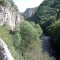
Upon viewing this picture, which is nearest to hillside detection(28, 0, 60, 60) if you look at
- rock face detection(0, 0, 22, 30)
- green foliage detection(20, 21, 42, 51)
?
green foliage detection(20, 21, 42, 51)

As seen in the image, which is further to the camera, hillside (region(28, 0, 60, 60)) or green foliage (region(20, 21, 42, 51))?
hillside (region(28, 0, 60, 60))

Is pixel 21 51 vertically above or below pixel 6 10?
below

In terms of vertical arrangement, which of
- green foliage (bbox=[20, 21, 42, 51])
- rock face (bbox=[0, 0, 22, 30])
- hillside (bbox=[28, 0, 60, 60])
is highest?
rock face (bbox=[0, 0, 22, 30])

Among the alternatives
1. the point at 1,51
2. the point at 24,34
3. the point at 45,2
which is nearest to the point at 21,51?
the point at 24,34

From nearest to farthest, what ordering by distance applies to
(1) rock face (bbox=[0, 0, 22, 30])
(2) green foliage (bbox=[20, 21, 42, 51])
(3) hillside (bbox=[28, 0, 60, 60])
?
(1) rock face (bbox=[0, 0, 22, 30])
(2) green foliage (bbox=[20, 21, 42, 51])
(3) hillside (bbox=[28, 0, 60, 60])

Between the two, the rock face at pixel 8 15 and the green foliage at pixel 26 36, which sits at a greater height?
the rock face at pixel 8 15

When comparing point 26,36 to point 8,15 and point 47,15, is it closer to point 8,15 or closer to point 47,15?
point 8,15

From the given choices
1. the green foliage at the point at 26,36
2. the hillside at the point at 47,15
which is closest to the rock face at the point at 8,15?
the green foliage at the point at 26,36

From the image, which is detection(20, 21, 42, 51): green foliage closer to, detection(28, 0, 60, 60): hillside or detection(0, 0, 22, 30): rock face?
detection(0, 0, 22, 30): rock face

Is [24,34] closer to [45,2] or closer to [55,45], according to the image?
[55,45]

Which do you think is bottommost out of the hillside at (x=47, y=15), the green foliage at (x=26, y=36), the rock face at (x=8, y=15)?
the hillside at (x=47, y=15)

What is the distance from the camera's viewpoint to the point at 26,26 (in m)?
50.1

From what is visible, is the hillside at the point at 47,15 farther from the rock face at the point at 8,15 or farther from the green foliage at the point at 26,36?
the rock face at the point at 8,15

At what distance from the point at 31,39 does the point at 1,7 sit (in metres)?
11.6
